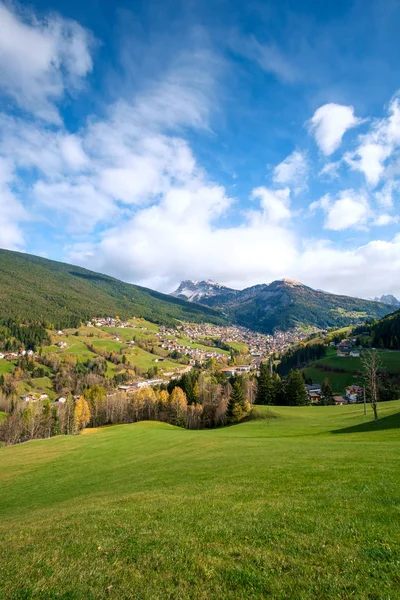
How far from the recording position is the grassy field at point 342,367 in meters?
136

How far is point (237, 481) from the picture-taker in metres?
18.0

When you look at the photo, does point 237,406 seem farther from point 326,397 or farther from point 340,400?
point 340,400

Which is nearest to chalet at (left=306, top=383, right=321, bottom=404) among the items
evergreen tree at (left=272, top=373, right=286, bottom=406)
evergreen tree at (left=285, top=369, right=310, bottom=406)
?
evergreen tree at (left=272, top=373, right=286, bottom=406)

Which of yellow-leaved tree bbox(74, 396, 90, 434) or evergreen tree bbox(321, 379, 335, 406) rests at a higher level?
evergreen tree bbox(321, 379, 335, 406)

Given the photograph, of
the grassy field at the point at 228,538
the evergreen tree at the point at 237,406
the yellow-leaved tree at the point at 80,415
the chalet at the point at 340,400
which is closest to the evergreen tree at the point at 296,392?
the evergreen tree at the point at 237,406

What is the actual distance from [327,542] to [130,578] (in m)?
5.62

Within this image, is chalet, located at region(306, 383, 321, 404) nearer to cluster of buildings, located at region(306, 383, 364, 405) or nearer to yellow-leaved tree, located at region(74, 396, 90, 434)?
cluster of buildings, located at region(306, 383, 364, 405)

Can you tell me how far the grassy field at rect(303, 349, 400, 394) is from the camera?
446ft

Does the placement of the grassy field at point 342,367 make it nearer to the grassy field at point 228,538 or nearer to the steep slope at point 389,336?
the steep slope at point 389,336

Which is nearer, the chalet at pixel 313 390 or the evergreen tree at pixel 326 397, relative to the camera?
the evergreen tree at pixel 326 397

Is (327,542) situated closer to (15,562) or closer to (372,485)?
(372,485)

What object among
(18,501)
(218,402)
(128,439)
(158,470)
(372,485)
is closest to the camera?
(372,485)

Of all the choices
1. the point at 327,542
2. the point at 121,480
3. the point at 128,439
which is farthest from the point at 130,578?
the point at 128,439

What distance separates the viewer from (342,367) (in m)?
158
